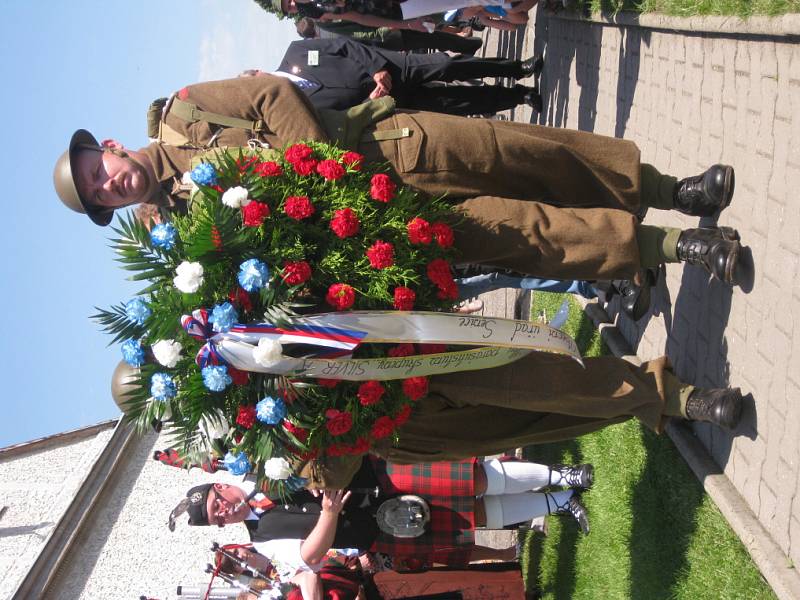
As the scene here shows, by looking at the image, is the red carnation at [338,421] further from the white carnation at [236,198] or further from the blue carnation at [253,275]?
the white carnation at [236,198]

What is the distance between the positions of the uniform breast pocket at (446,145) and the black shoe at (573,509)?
9.36 feet

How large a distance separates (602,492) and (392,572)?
1.76m

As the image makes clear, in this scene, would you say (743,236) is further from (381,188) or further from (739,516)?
(381,188)

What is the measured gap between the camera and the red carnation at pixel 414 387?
3205 mm

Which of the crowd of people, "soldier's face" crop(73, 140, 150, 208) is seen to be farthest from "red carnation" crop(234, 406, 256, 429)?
"soldier's face" crop(73, 140, 150, 208)

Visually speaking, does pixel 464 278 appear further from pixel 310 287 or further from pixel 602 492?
pixel 310 287

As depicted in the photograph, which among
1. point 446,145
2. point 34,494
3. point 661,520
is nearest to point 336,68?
point 446,145

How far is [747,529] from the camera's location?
3320mm

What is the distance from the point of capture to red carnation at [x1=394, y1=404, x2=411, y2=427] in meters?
3.27

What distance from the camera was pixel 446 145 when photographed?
11.6 feet

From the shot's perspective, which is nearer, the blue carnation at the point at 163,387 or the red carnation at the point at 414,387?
the blue carnation at the point at 163,387

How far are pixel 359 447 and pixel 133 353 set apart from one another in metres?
1.04

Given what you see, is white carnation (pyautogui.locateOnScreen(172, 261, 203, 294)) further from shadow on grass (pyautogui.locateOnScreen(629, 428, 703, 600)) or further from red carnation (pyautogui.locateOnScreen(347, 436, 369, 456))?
shadow on grass (pyautogui.locateOnScreen(629, 428, 703, 600))

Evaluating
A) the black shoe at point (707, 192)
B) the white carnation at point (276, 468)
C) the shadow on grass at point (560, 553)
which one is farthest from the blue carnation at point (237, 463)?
the shadow on grass at point (560, 553)
